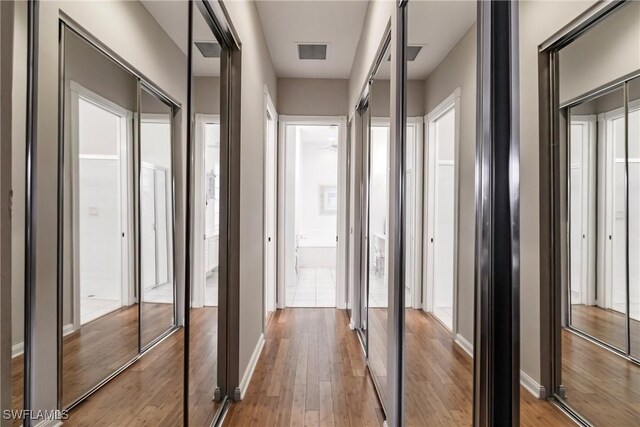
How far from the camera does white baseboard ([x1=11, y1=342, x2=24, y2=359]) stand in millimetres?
648

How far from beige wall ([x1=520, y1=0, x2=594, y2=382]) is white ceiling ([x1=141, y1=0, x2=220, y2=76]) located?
39.0 inches

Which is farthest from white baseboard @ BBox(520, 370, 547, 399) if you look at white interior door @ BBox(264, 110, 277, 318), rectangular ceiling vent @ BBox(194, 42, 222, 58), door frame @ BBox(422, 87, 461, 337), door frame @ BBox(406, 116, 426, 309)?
white interior door @ BBox(264, 110, 277, 318)

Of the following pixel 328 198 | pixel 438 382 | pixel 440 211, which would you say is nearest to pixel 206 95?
pixel 440 211

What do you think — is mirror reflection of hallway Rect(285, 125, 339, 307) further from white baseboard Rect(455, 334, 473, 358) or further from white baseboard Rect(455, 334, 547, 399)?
white baseboard Rect(455, 334, 547, 399)

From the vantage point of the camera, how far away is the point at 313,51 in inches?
147

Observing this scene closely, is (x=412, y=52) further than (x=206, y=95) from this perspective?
No

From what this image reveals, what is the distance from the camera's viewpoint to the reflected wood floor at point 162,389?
90 centimetres

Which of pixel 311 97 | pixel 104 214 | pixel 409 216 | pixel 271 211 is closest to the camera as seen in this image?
pixel 104 214

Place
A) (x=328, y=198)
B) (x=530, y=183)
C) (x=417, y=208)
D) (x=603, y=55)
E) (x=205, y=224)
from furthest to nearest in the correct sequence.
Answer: (x=328, y=198) → (x=205, y=224) → (x=417, y=208) → (x=530, y=183) → (x=603, y=55)

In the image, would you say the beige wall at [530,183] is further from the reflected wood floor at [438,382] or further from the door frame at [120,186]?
the door frame at [120,186]

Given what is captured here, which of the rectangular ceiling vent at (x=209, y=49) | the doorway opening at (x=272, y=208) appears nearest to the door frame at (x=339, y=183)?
the doorway opening at (x=272, y=208)

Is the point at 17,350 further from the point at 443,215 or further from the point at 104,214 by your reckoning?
the point at 443,215

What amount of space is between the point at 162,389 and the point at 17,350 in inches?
29.0

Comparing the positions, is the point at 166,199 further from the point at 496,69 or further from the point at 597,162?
the point at 597,162
